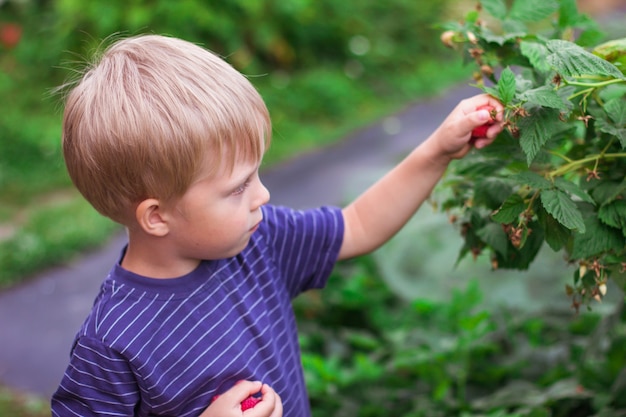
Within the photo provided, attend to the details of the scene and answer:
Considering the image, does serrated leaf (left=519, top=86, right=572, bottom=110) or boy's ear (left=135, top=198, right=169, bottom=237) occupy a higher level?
serrated leaf (left=519, top=86, right=572, bottom=110)

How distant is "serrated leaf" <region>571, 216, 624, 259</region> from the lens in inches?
58.4

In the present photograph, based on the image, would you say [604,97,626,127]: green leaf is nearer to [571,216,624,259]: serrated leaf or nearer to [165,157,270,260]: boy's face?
[571,216,624,259]: serrated leaf

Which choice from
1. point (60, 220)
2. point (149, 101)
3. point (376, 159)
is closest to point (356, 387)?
point (149, 101)

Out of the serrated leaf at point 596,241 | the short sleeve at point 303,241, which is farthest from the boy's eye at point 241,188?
the serrated leaf at point 596,241

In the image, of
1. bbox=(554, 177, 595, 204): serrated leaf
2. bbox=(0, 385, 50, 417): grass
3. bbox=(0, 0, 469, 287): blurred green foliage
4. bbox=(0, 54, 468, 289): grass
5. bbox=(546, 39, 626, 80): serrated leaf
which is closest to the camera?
bbox=(546, 39, 626, 80): serrated leaf

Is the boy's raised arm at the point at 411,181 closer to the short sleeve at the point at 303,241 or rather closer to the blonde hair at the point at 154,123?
the short sleeve at the point at 303,241

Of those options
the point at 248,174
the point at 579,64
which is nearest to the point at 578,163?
the point at 579,64

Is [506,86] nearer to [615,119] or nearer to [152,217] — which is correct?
[615,119]

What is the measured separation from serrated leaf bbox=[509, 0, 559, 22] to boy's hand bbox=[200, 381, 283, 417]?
2.95 ft

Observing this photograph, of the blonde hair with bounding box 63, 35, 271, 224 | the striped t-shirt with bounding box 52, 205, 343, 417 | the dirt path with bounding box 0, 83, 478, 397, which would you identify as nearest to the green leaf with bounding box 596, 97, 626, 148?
the blonde hair with bounding box 63, 35, 271, 224

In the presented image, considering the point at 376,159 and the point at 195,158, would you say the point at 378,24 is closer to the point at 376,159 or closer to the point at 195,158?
the point at 376,159

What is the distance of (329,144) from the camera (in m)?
6.11

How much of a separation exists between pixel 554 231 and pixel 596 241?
89mm

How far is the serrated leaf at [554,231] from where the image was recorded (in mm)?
1451
